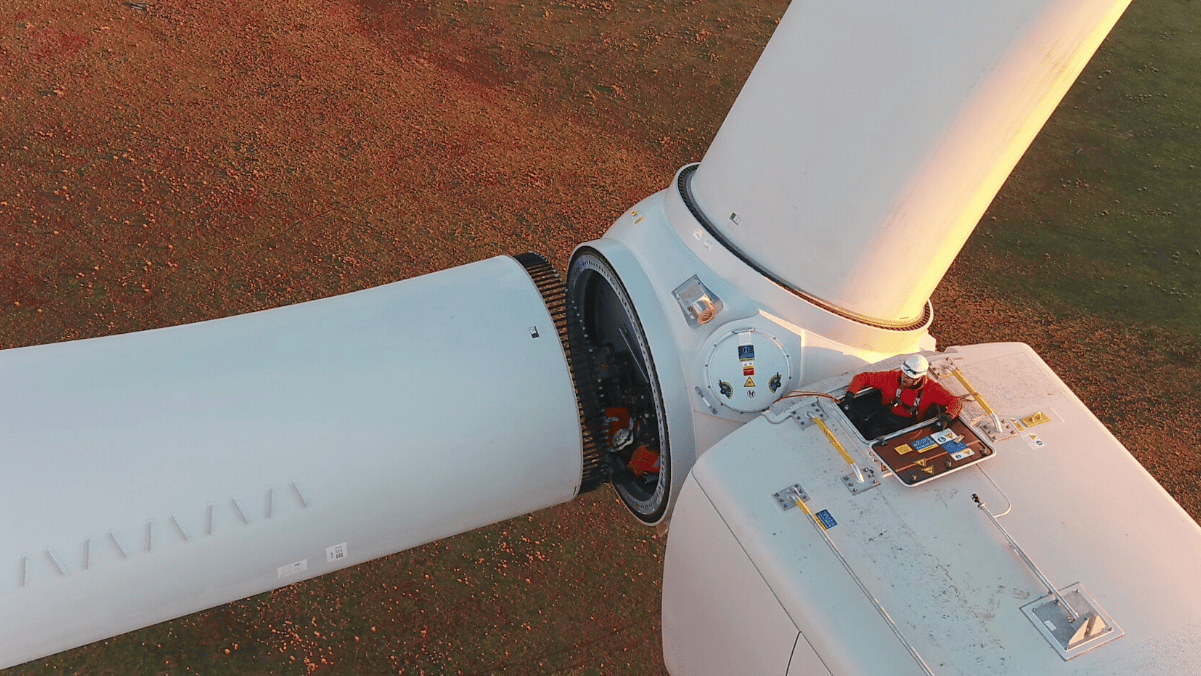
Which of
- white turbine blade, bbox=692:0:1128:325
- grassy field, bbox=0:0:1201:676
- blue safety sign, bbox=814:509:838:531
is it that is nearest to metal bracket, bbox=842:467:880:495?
blue safety sign, bbox=814:509:838:531

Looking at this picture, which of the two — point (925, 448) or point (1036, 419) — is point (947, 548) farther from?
point (1036, 419)

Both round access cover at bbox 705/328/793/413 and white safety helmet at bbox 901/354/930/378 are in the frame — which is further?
round access cover at bbox 705/328/793/413

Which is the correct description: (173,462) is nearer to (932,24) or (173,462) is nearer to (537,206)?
(932,24)

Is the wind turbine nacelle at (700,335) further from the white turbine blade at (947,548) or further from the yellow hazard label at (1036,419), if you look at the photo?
the yellow hazard label at (1036,419)

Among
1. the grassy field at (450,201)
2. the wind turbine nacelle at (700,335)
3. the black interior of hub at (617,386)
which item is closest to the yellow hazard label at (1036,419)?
the wind turbine nacelle at (700,335)

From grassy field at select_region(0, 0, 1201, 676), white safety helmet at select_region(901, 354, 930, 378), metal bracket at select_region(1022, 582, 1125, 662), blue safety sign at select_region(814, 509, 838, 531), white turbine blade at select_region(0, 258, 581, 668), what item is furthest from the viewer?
grassy field at select_region(0, 0, 1201, 676)

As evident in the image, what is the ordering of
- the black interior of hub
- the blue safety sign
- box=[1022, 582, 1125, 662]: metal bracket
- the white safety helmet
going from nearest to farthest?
box=[1022, 582, 1125, 662]: metal bracket → the blue safety sign → the white safety helmet → the black interior of hub

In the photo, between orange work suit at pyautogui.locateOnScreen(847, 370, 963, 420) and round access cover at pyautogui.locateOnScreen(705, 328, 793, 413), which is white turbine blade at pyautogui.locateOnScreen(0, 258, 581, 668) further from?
orange work suit at pyautogui.locateOnScreen(847, 370, 963, 420)

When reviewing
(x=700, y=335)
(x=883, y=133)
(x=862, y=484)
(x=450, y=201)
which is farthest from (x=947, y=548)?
(x=450, y=201)
